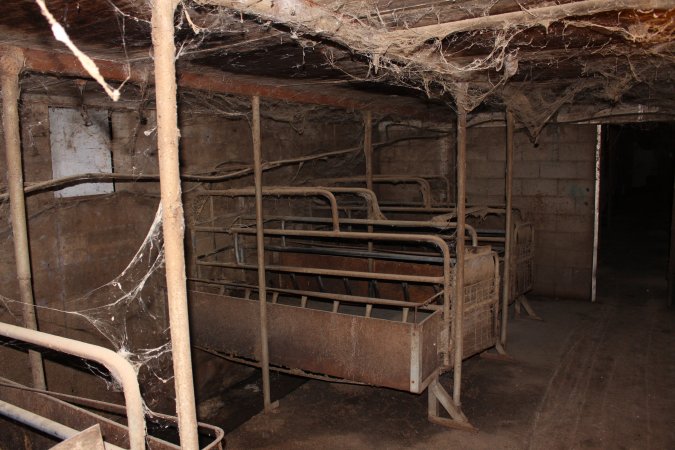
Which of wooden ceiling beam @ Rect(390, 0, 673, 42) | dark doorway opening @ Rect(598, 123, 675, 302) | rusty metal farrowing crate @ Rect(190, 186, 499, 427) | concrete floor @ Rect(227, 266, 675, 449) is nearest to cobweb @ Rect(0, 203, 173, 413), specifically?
rusty metal farrowing crate @ Rect(190, 186, 499, 427)

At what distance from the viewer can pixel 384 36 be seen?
232 cm

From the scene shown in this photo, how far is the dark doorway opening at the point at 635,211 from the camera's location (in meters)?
7.57

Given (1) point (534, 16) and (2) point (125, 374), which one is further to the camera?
(1) point (534, 16)

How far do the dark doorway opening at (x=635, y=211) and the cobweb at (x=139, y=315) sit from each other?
5.75 metres

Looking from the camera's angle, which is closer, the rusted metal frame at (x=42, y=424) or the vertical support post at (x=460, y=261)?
the rusted metal frame at (x=42, y=424)

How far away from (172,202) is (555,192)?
6.35 meters

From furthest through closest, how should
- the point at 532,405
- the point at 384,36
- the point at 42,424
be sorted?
the point at 532,405 < the point at 384,36 < the point at 42,424

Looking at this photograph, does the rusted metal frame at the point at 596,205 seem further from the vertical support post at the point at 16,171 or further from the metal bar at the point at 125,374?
the metal bar at the point at 125,374

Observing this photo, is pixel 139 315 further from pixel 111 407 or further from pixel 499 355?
pixel 499 355

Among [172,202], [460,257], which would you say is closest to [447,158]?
[460,257]

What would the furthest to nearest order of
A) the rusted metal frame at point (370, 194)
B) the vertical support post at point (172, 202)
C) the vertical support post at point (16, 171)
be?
the rusted metal frame at point (370, 194) < the vertical support post at point (16, 171) < the vertical support post at point (172, 202)

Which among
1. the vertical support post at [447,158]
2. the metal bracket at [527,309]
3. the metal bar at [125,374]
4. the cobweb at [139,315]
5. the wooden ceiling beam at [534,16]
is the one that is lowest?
the metal bracket at [527,309]

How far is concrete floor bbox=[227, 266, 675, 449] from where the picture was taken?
11.7ft

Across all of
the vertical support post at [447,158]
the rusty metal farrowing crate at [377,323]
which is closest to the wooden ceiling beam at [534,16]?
the rusty metal farrowing crate at [377,323]
